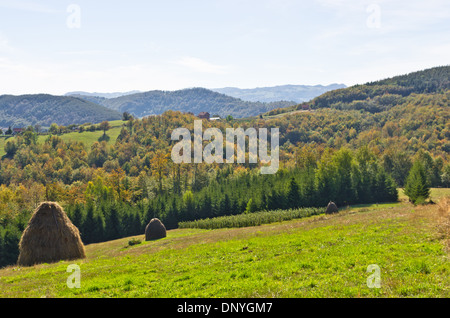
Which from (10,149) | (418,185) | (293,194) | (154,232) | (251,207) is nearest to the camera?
(154,232)

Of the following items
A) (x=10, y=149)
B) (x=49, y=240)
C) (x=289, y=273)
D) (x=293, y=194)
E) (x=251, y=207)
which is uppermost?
(x=10, y=149)

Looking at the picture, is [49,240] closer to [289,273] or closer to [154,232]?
[154,232]

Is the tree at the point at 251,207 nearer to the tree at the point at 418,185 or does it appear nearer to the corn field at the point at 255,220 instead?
the corn field at the point at 255,220

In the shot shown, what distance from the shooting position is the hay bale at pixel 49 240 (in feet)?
113

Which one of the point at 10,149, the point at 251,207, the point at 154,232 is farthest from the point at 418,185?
the point at 10,149

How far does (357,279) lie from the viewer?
1387cm

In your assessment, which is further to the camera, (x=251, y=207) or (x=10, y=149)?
(x=10, y=149)

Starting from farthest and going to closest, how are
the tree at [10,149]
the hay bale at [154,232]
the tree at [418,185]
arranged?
1. the tree at [10,149]
2. the tree at [418,185]
3. the hay bale at [154,232]

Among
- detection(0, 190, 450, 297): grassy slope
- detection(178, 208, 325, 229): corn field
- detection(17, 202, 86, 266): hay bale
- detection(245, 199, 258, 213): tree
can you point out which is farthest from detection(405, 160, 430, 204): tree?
detection(17, 202, 86, 266): hay bale

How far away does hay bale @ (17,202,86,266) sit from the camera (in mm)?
34594

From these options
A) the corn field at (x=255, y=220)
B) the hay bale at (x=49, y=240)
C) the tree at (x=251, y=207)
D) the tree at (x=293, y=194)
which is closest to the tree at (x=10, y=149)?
the corn field at (x=255, y=220)

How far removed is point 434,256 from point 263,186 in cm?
7608

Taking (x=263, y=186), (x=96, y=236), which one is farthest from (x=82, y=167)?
(x=263, y=186)

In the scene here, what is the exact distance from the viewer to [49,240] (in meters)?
35.1
